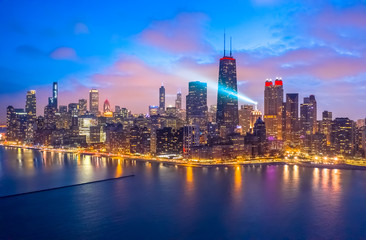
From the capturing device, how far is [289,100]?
379ft

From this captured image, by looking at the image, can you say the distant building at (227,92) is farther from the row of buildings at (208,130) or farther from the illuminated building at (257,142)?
the illuminated building at (257,142)

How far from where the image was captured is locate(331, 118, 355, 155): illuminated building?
6269cm

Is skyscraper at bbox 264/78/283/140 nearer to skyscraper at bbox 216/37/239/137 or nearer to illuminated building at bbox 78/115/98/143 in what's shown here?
A: skyscraper at bbox 216/37/239/137

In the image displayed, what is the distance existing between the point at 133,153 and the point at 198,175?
96.7 ft

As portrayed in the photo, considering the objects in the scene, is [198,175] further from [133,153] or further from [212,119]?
[212,119]

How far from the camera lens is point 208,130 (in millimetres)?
86875

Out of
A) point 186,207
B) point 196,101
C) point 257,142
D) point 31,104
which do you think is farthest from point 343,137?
point 31,104

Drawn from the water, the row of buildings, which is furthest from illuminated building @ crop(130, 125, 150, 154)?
the water

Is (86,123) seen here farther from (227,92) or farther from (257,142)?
(257,142)

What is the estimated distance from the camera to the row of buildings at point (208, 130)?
6228 centimetres

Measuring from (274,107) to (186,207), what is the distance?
350 ft

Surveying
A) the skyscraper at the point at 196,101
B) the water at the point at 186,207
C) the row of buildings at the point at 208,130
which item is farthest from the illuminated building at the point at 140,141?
the skyscraper at the point at 196,101

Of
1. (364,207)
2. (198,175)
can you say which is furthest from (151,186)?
(364,207)

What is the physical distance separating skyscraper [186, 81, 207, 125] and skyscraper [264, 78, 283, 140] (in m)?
25.9
